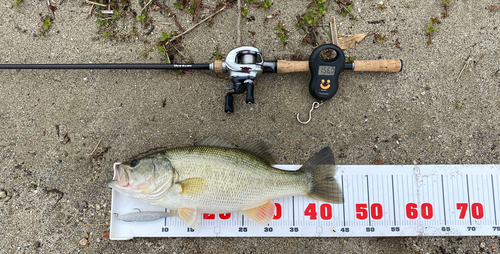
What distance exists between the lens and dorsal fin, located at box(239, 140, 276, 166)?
2578mm

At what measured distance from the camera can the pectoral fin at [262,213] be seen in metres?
2.56

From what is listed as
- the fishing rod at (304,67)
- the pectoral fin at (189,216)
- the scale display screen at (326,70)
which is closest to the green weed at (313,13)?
the fishing rod at (304,67)

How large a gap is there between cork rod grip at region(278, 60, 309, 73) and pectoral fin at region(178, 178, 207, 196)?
139 centimetres

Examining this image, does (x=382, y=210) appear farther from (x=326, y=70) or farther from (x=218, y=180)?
(x=218, y=180)

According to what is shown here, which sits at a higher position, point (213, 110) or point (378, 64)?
point (378, 64)

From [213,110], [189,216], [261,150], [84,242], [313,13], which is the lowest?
[84,242]

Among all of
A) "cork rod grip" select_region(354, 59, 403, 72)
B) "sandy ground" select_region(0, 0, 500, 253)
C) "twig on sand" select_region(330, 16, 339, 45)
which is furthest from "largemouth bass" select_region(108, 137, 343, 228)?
"twig on sand" select_region(330, 16, 339, 45)

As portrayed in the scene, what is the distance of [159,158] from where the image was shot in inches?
92.1

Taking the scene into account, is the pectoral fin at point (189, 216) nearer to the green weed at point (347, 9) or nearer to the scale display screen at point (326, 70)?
the scale display screen at point (326, 70)

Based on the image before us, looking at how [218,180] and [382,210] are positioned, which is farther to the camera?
[382,210]

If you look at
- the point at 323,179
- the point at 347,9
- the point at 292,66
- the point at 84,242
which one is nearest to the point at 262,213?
the point at 323,179

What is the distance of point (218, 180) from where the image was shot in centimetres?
235

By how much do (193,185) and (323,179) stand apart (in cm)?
125

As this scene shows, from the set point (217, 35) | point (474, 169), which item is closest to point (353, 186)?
point (474, 169)
